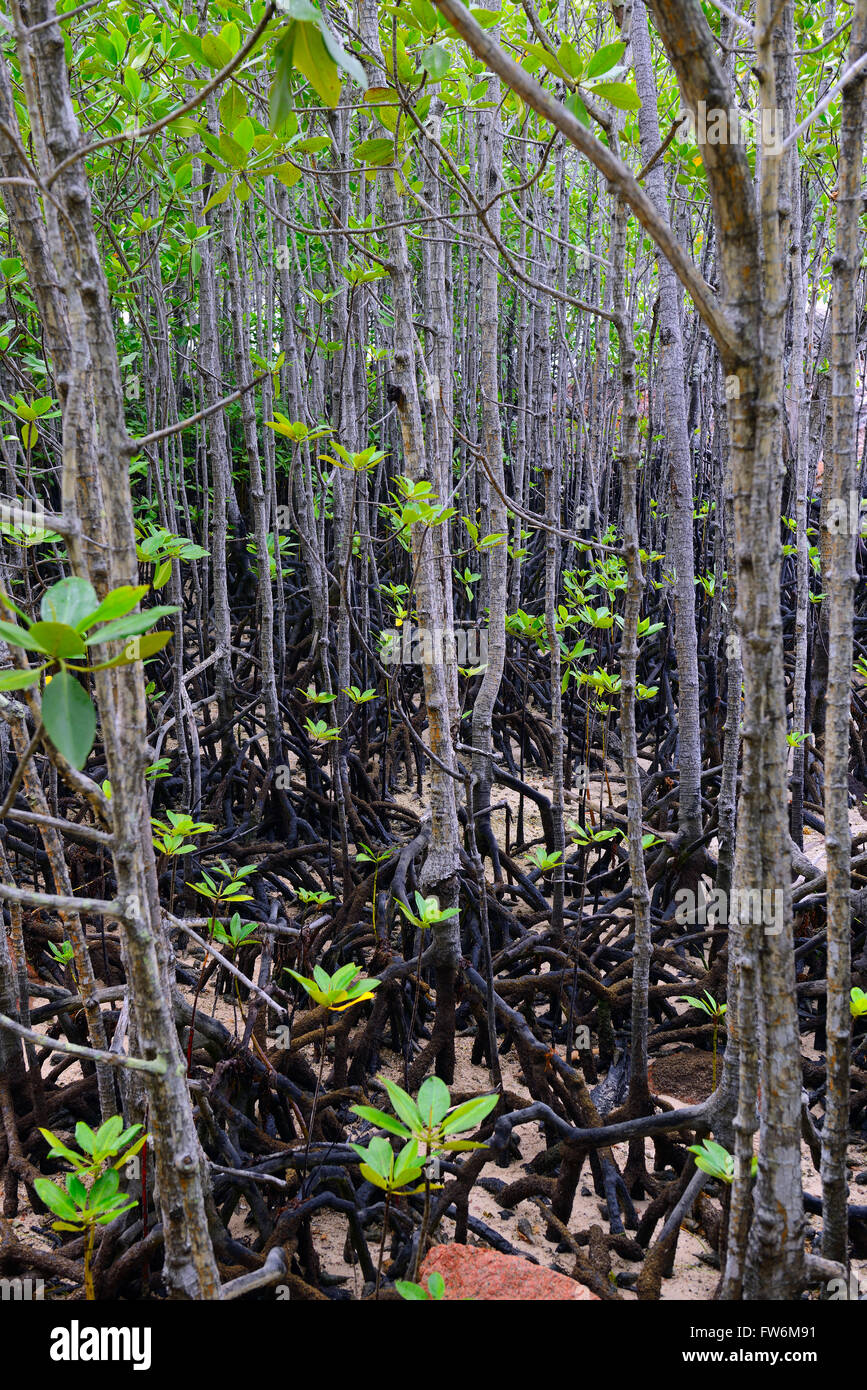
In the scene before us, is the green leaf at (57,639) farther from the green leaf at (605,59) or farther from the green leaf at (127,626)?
the green leaf at (605,59)

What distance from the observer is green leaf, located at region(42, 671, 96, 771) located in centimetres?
70

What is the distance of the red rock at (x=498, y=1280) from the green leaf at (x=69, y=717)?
873mm

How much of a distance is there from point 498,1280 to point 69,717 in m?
0.98

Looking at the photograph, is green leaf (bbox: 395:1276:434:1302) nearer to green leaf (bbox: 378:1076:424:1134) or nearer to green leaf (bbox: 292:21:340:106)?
green leaf (bbox: 378:1076:424:1134)

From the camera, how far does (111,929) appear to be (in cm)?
335

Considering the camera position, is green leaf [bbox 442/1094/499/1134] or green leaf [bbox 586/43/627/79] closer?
green leaf [bbox 442/1094/499/1134]

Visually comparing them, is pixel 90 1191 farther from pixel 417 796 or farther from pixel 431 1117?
pixel 417 796

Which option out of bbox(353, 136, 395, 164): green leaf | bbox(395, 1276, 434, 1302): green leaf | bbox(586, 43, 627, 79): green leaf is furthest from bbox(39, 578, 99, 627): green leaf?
bbox(353, 136, 395, 164): green leaf

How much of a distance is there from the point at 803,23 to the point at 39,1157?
375 cm

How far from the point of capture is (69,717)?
0.72 m

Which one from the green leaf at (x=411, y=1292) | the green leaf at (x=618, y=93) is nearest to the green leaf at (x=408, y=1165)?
the green leaf at (x=411, y=1292)

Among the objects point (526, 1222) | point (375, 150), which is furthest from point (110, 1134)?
point (375, 150)

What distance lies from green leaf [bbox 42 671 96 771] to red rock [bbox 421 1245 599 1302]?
0.87 metres

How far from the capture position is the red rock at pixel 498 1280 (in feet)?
3.93
